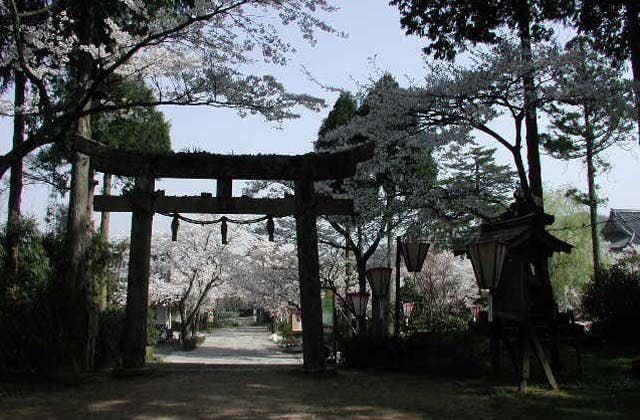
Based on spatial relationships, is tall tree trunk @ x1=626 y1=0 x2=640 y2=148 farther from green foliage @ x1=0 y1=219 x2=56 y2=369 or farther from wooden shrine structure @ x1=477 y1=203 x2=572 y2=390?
green foliage @ x1=0 y1=219 x2=56 y2=369

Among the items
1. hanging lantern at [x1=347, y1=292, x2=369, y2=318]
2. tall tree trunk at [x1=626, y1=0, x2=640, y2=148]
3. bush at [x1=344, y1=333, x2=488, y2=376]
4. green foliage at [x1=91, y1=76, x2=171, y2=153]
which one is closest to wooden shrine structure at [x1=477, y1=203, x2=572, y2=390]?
bush at [x1=344, y1=333, x2=488, y2=376]

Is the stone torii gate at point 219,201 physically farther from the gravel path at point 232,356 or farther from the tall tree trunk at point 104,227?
the tall tree trunk at point 104,227

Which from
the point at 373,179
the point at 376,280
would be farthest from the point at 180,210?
the point at 373,179

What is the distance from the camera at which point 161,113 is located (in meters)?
22.0

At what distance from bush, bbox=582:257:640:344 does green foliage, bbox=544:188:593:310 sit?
573 inches

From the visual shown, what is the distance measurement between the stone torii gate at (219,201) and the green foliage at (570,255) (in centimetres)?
2564

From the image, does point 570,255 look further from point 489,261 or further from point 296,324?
point 489,261

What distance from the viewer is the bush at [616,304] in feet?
51.2

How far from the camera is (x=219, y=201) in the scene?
32.8 feet

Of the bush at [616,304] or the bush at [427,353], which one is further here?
the bush at [616,304]

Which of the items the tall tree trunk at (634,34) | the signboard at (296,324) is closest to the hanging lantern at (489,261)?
the tall tree trunk at (634,34)

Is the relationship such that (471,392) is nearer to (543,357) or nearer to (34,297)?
(543,357)

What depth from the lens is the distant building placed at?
157 feet

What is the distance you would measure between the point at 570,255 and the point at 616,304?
19074mm
